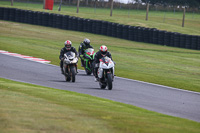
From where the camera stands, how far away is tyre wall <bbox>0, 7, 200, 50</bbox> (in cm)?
3253

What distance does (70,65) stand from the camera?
15820 millimetres

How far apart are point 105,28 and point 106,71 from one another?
75.6 feet

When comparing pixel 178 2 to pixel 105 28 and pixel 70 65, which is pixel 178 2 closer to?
pixel 105 28

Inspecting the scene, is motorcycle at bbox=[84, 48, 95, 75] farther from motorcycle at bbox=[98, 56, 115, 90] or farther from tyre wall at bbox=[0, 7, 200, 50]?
tyre wall at bbox=[0, 7, 200, 50]

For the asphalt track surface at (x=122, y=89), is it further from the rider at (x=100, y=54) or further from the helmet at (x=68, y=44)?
the helmet at (x=68, y=44)

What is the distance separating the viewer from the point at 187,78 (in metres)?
19.4

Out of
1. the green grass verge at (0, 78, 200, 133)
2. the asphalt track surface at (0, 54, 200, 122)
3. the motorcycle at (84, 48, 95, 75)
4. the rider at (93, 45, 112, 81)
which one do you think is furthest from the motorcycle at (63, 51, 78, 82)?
the green grass verge at (0, 78, 200, 133)

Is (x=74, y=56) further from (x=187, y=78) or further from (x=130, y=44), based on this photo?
(x=130, y=44)

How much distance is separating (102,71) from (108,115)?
18.6 feet

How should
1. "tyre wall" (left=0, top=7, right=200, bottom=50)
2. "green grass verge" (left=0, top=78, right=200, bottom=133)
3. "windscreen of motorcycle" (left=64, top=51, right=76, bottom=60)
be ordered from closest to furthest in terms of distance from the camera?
"green grass verge" (left=0, top=78, right=200, bottom=133) < "windscreen of motorcycle" (left=64, top=51, right=76, bottom=60) < "tyre wall" (left=0, top=7, right=200, bottom=50)

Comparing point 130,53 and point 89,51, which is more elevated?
point 89,51

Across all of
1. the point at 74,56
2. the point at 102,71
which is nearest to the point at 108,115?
the point at 102,71

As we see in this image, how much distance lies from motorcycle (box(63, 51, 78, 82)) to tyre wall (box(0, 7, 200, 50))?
17446mm

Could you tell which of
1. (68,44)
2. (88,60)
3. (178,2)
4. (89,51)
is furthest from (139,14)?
(68,44)
